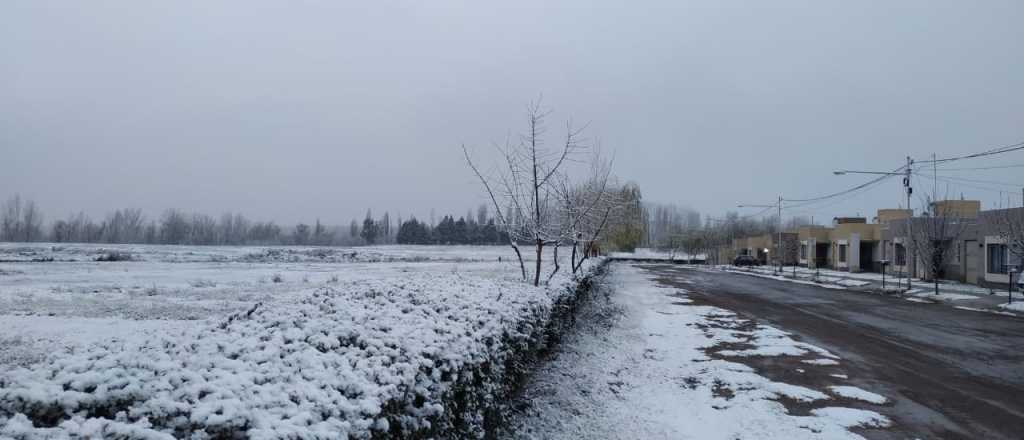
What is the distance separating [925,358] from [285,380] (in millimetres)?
10416

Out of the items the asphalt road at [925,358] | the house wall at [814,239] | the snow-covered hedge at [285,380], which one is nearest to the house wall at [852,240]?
the house wall at [814,239]

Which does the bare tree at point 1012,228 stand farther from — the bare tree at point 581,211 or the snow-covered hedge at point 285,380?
the snow-covered hedge at point 285,380

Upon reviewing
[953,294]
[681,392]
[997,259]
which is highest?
[997,259]

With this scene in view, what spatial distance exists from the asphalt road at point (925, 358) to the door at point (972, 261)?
39.5ft

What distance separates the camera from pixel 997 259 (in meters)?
25.6

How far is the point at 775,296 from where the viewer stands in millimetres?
21969

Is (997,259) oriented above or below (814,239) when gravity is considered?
below

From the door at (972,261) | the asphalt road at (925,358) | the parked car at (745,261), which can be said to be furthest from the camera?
the parked car at (745,261)

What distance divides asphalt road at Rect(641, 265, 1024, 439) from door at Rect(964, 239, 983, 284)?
39.5ft

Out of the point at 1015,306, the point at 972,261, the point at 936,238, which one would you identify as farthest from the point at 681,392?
the point at 972,261

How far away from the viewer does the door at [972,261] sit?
27.2 m

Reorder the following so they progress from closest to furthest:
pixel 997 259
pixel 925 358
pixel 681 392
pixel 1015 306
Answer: pixel 681 392 → pixel 925 358 → pixel 1015 306 → pixel 997 259

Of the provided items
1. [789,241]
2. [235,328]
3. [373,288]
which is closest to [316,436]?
[235,328]

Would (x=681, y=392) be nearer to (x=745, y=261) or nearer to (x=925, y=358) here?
(x=925, y=358)
